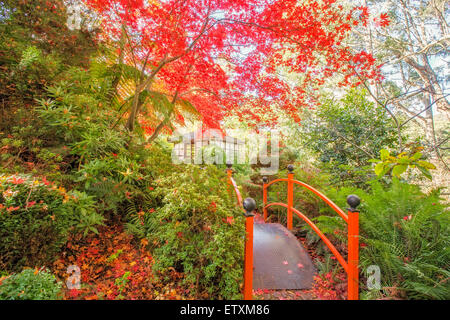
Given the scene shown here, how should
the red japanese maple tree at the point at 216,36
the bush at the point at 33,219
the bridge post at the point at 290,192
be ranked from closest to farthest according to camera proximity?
the bush at the point at 33,219 → the red japanese maple tree at the point at 216,36 → the bridge post at the point at 290,192

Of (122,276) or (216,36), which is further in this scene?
(216,36)

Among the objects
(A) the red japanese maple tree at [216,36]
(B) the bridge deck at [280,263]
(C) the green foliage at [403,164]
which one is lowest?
(B) the bridge deck at [280,263]

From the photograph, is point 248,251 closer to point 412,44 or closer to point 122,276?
point 122,276

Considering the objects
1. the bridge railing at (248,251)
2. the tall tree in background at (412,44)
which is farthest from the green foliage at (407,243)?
the tall tree in background at (412,44)

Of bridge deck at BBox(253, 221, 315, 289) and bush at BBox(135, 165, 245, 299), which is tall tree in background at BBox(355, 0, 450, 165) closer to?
bridge deck at BBox(253, 221, 315, 289)

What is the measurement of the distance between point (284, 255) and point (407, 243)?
140 centimetres

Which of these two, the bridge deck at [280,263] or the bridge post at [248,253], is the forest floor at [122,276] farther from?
the bridge post at [248,253]

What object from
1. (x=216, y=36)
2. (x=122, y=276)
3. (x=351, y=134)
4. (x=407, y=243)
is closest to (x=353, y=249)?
(x=407, y=243)

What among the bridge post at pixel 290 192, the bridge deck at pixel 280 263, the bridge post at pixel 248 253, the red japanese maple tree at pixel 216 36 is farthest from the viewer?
the bridge post at pixel 290 192

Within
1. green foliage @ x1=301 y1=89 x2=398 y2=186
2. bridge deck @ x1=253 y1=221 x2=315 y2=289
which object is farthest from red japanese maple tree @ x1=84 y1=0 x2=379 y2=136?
bridge deck @ x1=253 y1=221 x2=315 y2=289

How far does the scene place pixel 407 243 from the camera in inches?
81.8

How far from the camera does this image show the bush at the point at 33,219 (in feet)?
5.51

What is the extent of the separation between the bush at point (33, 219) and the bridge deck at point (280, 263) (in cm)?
202

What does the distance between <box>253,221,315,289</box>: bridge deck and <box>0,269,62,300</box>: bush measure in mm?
1914
